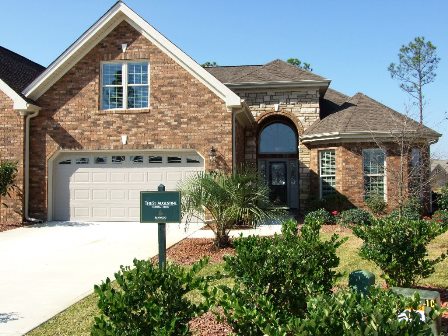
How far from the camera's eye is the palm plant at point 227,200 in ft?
34.3

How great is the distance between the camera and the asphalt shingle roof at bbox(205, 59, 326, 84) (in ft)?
65.9

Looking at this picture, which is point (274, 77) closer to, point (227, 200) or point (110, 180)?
point (110, 180)

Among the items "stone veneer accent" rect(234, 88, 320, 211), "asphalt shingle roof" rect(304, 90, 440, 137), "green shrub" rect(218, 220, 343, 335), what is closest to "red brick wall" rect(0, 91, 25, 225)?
"stone veneer accent" rect(234, 88, 320, 211)

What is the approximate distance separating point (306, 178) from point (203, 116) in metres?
6.36

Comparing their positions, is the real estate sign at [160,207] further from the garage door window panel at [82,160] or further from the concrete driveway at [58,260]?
the garage door window panel at [82,160]

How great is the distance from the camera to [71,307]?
652 centimetres

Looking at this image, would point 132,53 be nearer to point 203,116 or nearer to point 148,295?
point 203,116

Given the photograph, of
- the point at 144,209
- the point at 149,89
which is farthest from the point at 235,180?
the point at 149,89

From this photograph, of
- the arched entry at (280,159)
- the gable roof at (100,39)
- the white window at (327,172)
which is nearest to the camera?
the gable roof at (100,39)

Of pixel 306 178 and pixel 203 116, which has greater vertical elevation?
pixel 203 116

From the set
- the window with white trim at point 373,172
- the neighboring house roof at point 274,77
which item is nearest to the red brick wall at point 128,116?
the neighboring house roof at point 274,77

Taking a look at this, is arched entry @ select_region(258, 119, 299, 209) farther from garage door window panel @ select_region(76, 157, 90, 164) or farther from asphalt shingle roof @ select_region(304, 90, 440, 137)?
garage door window panel @ select_region(76, 157, 90, 164)

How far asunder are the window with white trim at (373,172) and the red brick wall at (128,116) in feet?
18.4

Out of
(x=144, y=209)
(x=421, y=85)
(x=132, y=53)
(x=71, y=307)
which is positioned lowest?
(x=71, y=307)
